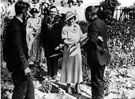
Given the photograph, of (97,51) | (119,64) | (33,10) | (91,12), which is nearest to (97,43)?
(97,51)

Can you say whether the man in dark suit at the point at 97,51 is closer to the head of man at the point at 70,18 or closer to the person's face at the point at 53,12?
the head of man at the point at 70,18

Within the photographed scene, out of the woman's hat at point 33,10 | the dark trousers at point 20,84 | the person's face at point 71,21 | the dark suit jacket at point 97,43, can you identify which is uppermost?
the woman's hat at point 33,10

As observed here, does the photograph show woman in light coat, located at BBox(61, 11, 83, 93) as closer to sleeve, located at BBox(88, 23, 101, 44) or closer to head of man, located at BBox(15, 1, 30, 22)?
sleeve, located at BBox(88, 23, 101, 44)

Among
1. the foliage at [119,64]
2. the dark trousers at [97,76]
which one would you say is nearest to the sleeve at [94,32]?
the dark trousers at [97,76]

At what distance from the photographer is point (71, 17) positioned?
4844 mm

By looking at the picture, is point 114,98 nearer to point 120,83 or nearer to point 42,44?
point 120,83

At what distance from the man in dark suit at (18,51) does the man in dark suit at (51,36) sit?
4.63 ft

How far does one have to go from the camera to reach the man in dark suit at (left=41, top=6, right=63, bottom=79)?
5297 millimetres

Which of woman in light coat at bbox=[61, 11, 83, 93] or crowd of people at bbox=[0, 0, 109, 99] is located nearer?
crowd of people at bbox=[0, 0, 109, 99]

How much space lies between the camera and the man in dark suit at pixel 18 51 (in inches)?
146

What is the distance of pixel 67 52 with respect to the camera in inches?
196

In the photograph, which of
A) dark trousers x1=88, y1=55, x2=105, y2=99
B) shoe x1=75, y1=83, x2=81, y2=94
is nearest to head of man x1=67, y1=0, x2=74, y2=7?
dark trousers x1=88, y1=55, x2=105, y2=99

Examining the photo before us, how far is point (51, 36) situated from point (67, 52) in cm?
53

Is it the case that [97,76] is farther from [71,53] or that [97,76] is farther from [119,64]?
[119,64]
